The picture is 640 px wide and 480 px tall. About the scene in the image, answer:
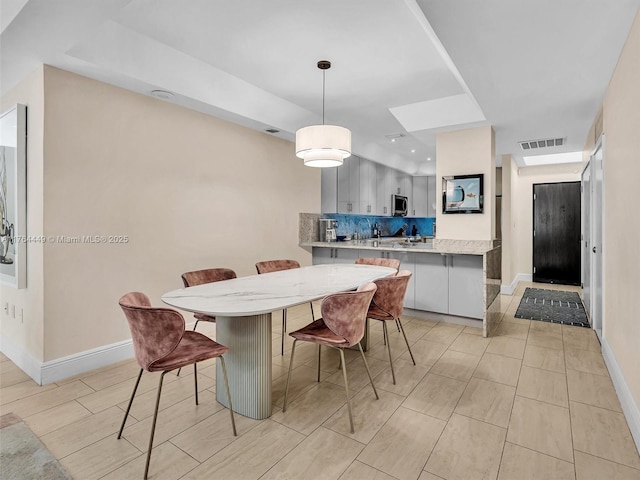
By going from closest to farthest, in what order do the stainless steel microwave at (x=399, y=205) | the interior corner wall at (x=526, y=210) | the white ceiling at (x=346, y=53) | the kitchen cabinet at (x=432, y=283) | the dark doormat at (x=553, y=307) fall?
the white ceiling at (x=346, y=53)
the kitchen cabinet at (x=432, y=283)
the dark doormat at (x=553, y=307)
the interior corner wall at (x=526, y=210)
the stainless steel microwave at (x=399, y=205)

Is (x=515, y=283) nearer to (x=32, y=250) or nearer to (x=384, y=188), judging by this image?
(x=384, y=188)

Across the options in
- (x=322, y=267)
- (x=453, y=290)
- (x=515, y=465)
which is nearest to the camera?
(x=515, y=465)

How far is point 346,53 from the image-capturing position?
9.57 feet

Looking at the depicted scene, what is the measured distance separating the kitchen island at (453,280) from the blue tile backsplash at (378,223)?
185 cm

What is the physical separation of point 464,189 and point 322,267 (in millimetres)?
2078

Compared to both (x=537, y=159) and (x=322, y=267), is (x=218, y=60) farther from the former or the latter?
(x=537, y=159)

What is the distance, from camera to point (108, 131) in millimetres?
2971

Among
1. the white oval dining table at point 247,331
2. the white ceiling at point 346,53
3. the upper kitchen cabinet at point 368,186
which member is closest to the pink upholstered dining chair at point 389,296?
the white oval dining table at point 247,331

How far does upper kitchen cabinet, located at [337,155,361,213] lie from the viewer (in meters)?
5.76

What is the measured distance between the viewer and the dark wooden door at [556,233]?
672 centimetres

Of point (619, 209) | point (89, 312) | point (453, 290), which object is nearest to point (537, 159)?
point (453, 290)

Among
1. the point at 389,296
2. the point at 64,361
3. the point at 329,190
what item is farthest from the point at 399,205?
the point at 64,361

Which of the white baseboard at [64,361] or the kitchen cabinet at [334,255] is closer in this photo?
the white baseboard at [64,361]

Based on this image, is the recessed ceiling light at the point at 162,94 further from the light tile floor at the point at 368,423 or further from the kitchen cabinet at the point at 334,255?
the kitchen cabinet at the point at 334,255
